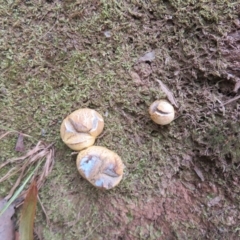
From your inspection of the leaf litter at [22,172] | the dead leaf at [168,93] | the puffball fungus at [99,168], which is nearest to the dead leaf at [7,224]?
the leaf litter at [22,172]

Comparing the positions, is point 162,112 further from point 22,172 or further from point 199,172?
point 22,172

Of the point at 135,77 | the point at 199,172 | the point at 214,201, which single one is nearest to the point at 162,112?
the point at 135,77

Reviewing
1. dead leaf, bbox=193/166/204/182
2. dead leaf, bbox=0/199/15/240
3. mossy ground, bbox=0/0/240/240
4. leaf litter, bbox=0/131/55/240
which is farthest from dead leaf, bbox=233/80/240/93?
dead leaf, bbox=0/199/15/240

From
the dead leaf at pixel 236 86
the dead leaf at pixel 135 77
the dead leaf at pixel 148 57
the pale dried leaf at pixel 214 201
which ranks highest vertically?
the dead leaf at pixel 148 57

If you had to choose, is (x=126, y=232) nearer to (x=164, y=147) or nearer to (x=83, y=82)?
(x=164, y=147)

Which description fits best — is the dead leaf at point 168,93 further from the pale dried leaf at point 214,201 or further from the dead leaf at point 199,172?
the pale dried leaf at point 214,201

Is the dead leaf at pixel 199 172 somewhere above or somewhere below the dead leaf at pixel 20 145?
below

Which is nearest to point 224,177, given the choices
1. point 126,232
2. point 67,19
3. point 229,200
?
point 229,200
